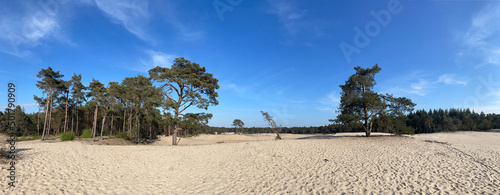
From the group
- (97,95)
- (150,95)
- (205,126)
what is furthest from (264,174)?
(97,95)

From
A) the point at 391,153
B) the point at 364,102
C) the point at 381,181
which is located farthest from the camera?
the point at 364,102

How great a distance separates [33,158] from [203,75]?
14.5 metres

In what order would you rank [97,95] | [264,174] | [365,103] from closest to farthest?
[264,174] < [365,103] < [97,95]

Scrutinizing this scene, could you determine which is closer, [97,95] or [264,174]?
[264,174]

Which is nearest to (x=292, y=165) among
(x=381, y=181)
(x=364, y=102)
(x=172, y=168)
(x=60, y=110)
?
(x=381, y=181)

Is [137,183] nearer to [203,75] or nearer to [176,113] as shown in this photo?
[176,113]

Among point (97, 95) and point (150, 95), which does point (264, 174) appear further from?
point (97, 95)

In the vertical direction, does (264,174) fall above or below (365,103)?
below

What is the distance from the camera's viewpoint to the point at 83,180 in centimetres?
778

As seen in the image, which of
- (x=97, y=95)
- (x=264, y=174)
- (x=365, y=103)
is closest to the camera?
(x=264, y=174)

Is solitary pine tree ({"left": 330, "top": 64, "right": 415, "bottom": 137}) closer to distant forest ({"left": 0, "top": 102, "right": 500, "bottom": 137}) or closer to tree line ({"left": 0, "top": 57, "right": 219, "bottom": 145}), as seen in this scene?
distant forest ({"left": 0, "top": 102, "right": 500, "bottom": 137})

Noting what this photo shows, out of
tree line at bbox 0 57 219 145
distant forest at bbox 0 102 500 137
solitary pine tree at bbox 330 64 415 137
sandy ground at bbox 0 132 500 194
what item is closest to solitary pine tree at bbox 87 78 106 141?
tree line at bbox 0 57 219 145

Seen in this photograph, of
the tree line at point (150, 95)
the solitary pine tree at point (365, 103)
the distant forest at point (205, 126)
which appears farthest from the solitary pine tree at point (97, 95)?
the solitary pine tree at point (365, 103)

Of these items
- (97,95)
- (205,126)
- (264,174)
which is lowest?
(264,174)
